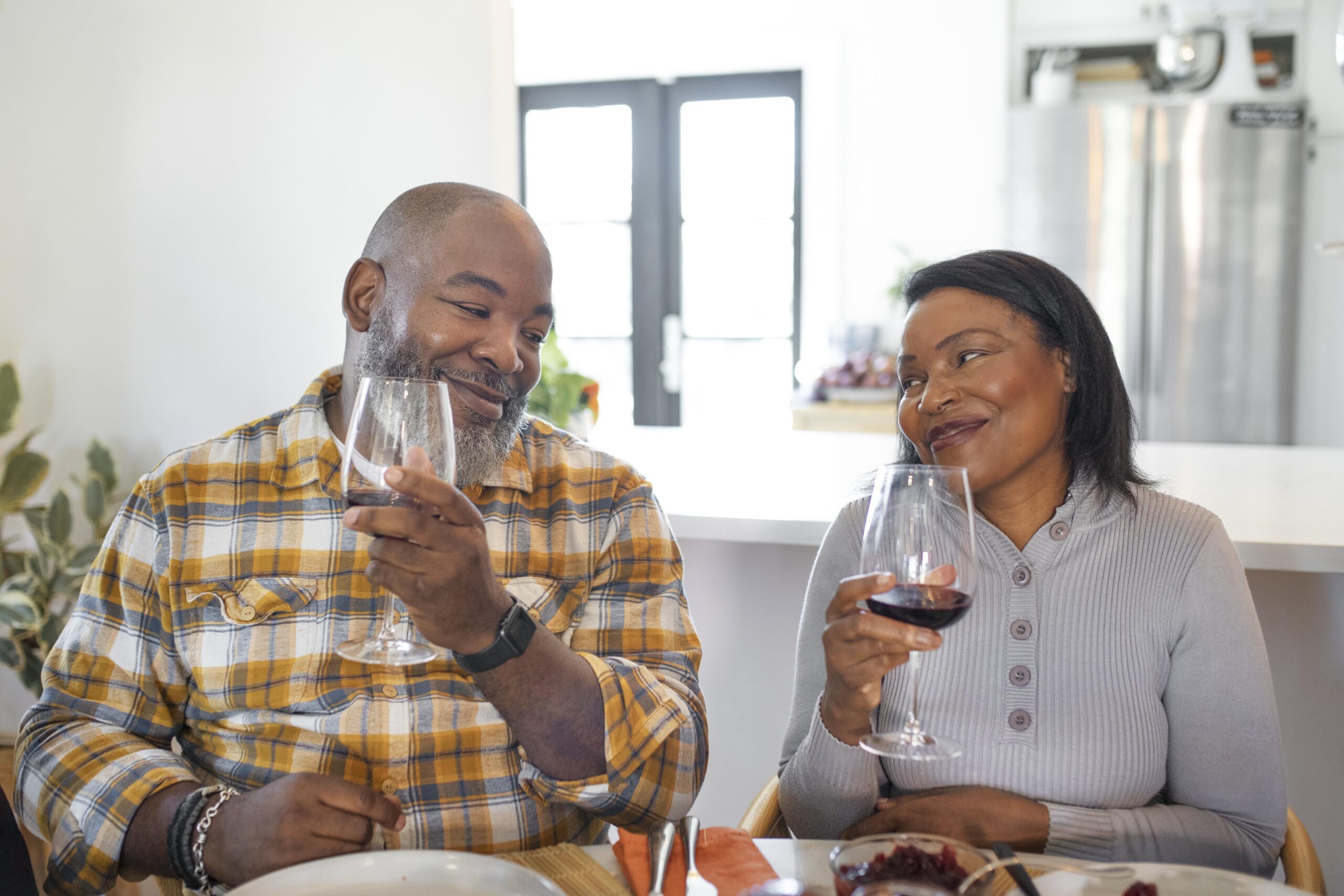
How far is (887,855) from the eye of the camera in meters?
0.79

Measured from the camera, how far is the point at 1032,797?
127 centimetres

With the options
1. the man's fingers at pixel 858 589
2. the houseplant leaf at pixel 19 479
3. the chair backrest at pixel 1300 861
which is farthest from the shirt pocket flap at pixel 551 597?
the houseplant leaf at pixel 19 479

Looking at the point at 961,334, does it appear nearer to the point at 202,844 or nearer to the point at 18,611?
the point at 202,844

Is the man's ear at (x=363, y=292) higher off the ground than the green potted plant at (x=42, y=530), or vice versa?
the man's ear at (x=363, y=292)

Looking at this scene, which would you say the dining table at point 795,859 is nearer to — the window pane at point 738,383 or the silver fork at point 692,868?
the silver fork at point 692,868

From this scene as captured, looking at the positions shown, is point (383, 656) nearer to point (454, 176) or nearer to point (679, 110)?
point (454, 176)

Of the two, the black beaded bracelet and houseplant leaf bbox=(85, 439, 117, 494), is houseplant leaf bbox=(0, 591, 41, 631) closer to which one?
houseplant leaf bbox=(85, 439, 117, 494)

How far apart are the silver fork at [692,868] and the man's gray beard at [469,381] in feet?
1.55

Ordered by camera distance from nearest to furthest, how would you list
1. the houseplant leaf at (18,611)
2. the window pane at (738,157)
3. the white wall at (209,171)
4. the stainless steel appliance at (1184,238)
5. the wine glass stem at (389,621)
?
the wine glass stem at (389,621), the houseplant leaf at (18,611), the white wall at (209,171), the stainless steel appliance at (1184,238), the window pane at (738,157)

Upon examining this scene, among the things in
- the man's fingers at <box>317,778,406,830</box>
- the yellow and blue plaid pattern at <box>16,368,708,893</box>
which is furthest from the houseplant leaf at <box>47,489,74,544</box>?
the man's fingers at <box>317,778,406,830</box>

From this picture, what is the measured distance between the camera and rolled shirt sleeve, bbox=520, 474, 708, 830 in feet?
4.04

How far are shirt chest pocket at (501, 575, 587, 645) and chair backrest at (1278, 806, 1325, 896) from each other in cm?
86

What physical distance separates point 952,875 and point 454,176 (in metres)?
1.86

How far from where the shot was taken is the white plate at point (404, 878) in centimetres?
91
